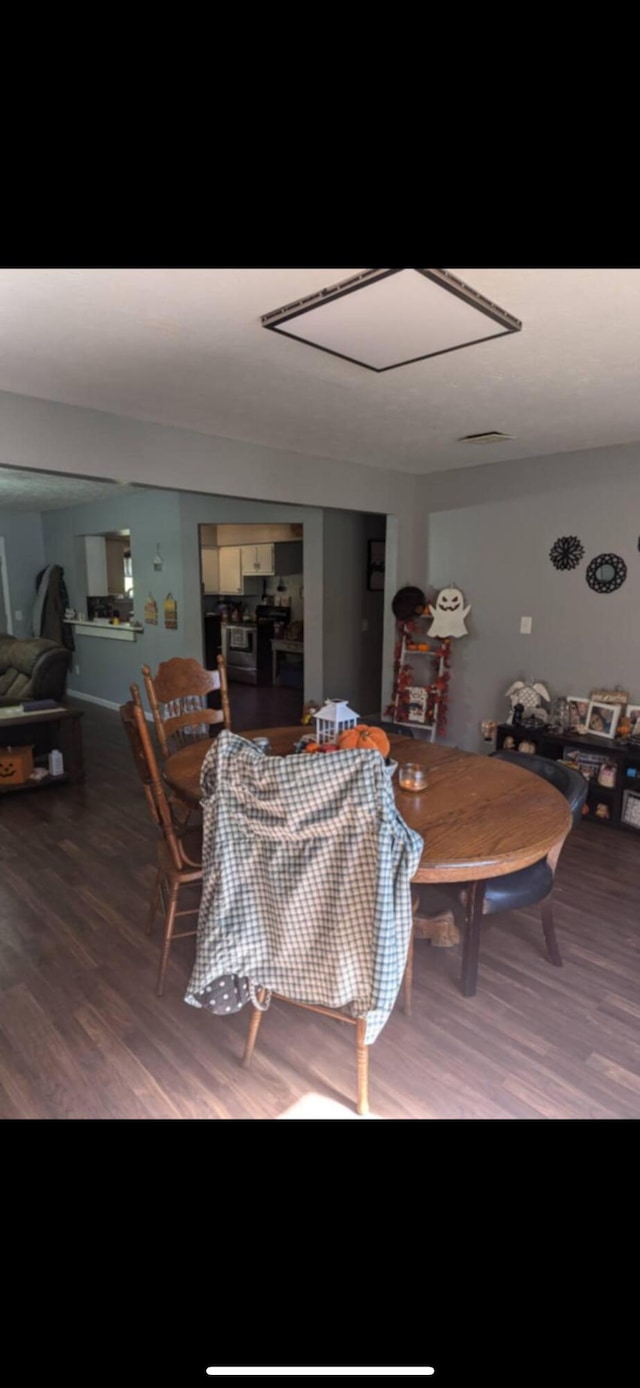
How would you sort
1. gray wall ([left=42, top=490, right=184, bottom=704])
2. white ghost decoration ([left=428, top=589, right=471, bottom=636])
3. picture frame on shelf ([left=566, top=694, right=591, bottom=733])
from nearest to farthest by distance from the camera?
picture frame on shelf ([left=566, top=694, right=591, bottom=733]) < white ghost decoration ([left=428, top=589, right=471, bottom=636]) < gray wall ([left=42, top=490, right=184, bottom=704])

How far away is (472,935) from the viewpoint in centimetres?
211

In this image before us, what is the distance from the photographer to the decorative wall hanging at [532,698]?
4.18 meters

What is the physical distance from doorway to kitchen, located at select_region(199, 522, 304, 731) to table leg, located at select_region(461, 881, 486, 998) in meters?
5.17

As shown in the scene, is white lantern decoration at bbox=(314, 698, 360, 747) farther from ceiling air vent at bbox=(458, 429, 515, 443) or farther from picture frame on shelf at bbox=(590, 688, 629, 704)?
picture frame on shelf at bbox=(590, 688, 629, 704)

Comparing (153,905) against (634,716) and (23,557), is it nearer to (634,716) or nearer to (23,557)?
(634,716)

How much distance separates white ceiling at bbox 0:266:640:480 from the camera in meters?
1.69

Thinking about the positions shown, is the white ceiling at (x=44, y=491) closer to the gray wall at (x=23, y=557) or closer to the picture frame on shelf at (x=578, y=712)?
the gray wall at (x=23, y=557)

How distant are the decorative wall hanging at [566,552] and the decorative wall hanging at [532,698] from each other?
81cm

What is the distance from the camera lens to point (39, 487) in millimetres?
5652
